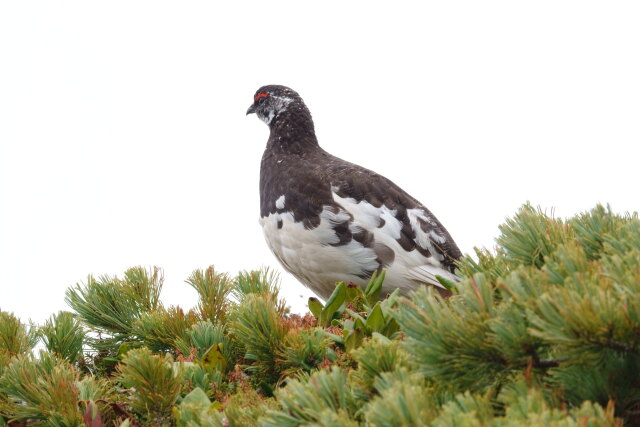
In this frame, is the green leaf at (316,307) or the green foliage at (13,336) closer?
the green foliage at (13,336)

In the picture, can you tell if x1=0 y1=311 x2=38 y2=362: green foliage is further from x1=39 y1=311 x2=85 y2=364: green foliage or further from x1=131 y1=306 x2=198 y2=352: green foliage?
x1=131 y1=306 x2=198 y2=352: green foliage

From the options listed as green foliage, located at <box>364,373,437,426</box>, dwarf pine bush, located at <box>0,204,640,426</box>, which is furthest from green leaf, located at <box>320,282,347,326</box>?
green foliage, located at <box>364,373,437,426</box>

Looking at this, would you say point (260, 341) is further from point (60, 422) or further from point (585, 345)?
point (585, 345)

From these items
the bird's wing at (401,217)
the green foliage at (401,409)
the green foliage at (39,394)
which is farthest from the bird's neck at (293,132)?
the green foliage at (401,409)

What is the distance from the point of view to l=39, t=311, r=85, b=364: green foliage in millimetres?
2865

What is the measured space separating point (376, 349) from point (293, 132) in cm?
448

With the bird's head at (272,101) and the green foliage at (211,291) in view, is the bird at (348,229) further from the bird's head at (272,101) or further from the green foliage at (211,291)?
the green foliage at (211,291)

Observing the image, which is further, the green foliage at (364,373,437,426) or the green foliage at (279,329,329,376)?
the green foliage at (279,329,329,376)

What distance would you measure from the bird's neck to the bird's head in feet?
→ 0.17

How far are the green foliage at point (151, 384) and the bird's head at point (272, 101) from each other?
4.41 meters

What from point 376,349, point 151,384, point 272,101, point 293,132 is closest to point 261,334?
point 151,384

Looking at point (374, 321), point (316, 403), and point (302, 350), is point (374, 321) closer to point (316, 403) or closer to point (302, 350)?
point (302, 350)

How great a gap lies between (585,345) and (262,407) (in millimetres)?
823

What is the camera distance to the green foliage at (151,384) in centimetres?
215
